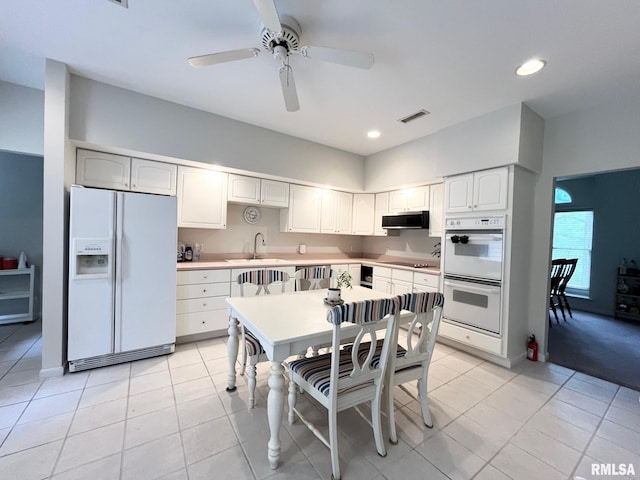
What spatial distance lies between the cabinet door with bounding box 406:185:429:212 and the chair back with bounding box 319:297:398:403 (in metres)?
2.74

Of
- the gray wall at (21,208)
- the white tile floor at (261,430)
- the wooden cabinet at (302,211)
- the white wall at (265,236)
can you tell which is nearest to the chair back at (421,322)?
the white tile floor at (261,430)

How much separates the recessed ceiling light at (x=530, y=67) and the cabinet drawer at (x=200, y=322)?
3754mm

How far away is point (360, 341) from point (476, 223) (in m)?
2.33

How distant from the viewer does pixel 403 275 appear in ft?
12.3

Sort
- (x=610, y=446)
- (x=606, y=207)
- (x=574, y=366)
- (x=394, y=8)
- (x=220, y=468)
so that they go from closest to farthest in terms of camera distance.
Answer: (x=220, y=468), (x=394, y=8), (x=610, y=446), (x=574, y=366), (x=606, y=207)

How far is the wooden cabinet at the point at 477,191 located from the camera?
2.80 m

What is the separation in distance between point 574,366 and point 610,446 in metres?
1.34

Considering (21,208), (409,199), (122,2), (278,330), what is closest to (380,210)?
(409,199)

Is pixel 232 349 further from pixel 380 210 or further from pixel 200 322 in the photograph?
pixel 380 210

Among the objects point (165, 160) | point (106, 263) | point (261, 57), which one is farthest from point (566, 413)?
point (165, 160)

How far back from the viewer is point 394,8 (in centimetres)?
159

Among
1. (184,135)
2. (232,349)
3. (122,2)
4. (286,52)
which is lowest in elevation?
(232,349)

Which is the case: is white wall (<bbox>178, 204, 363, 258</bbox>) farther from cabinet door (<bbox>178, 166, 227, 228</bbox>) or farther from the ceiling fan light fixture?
the ceiling fan light fixture

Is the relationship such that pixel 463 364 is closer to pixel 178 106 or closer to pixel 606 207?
pixel 178 106
